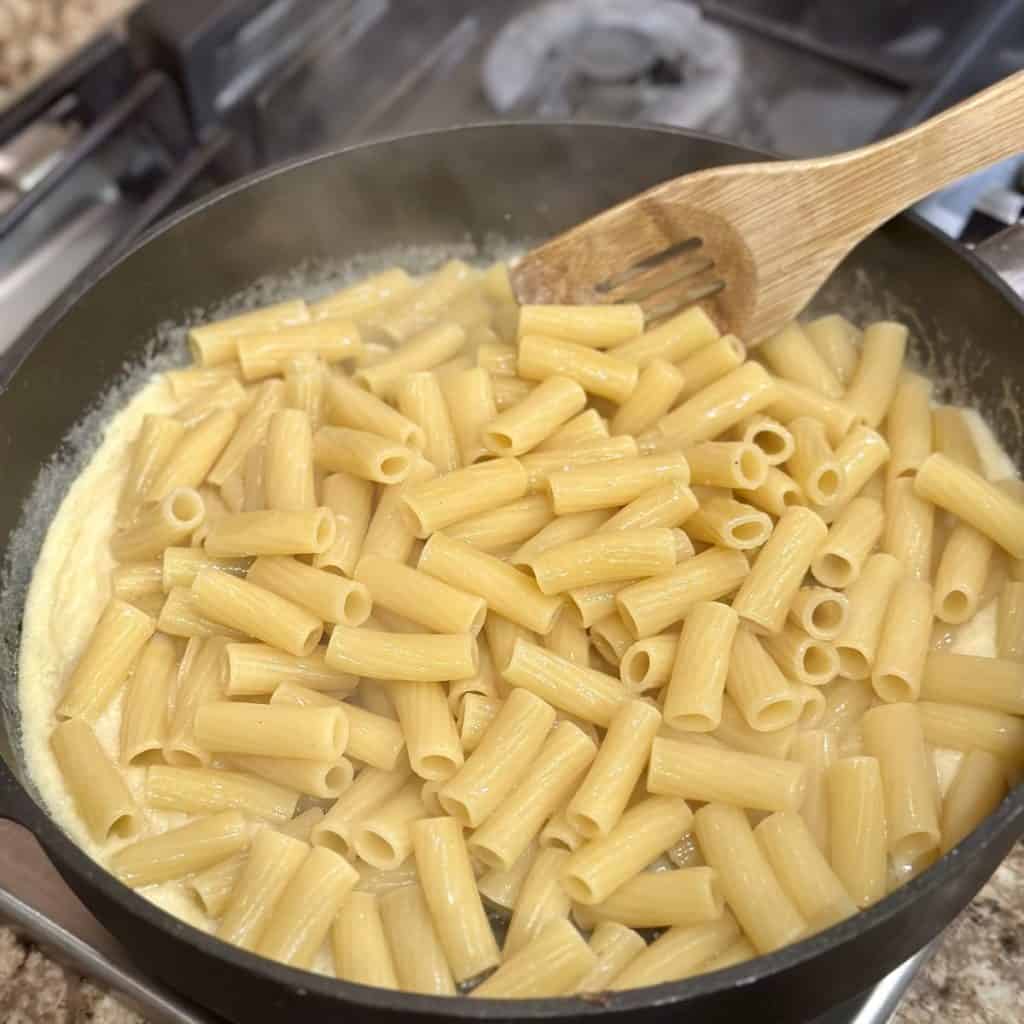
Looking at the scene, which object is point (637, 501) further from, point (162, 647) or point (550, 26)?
point (550, 26)

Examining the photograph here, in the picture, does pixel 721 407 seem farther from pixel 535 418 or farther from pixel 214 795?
pixel 214 795

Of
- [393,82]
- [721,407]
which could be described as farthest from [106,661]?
[393,82]

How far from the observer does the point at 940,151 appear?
1.90 metres

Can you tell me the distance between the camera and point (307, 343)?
7.47 ft

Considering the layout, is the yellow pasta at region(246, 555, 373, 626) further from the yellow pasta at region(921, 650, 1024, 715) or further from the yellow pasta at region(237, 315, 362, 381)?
the yellow pasta at region(921, 650, 1024, 715)

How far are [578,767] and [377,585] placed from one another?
0.42m

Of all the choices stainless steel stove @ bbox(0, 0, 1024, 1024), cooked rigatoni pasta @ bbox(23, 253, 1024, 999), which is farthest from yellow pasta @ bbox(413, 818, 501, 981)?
stainless steel stove @ bbox(0, 0, 1024, 1024)

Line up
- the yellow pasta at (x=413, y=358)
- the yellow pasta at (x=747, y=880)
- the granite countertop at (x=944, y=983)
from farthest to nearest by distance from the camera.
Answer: the yellow pasta at (x=413, y=358)
the granite countertop at (x=944, y=983)
the yellow pasta at (x=747, y=880)

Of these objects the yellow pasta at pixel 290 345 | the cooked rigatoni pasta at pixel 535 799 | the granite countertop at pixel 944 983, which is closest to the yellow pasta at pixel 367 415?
the yellow pasta at pixel 290 345

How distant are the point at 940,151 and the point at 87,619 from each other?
Result: 61.6 inches

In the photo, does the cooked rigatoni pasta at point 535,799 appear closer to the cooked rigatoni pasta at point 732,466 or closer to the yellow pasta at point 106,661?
the cooked rigatoni pasta at point 732,466

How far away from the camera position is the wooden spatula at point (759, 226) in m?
1.89

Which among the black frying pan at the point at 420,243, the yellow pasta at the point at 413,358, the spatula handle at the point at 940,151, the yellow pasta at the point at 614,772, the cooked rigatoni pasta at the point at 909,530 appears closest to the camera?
the black frying pan at the point at 420,243

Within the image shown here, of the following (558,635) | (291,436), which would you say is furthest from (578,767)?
(291,436)
